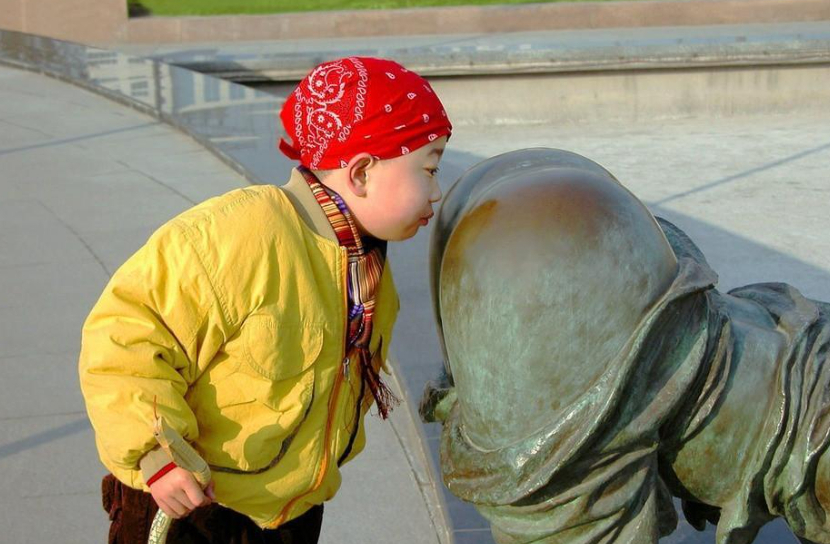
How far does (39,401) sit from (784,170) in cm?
585

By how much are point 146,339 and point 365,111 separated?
0.52 m

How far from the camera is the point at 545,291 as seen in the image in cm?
158

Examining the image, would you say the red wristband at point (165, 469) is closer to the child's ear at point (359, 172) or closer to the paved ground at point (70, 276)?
the child's ear at point (359, 172)

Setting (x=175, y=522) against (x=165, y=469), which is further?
(x=175, y=522)

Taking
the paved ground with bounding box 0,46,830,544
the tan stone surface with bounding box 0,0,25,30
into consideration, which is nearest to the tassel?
the paved ground with bounding box 0,46,830,544

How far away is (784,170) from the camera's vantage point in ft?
26.6

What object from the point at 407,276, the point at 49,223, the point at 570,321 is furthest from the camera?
the point at 49,223

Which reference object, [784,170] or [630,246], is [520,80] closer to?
[784,170]

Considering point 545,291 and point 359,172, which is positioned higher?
point 359,172

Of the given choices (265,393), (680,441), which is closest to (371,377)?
(265,393)

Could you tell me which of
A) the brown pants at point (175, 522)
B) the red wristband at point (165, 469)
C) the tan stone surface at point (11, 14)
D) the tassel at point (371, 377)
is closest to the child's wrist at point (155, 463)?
the red wristband at point (165, 469)

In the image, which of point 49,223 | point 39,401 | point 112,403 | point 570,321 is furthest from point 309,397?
point 49,223

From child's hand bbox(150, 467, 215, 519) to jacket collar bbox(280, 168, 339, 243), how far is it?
477 millimetres

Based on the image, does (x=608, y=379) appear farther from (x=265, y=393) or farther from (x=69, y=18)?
(x=69, y=18)
